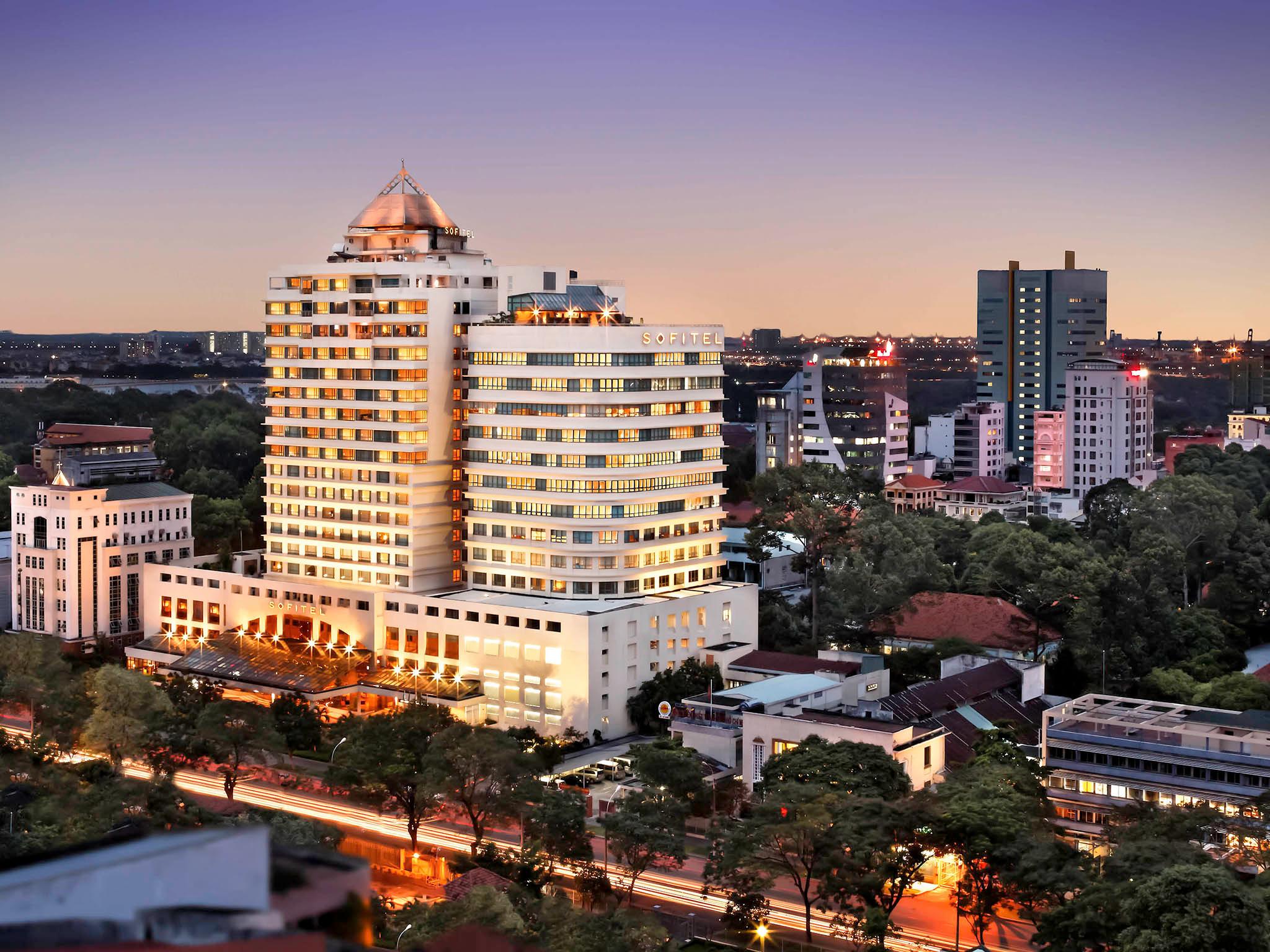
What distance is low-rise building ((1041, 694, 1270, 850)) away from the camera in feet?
128

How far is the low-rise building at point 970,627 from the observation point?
6088 centimetres

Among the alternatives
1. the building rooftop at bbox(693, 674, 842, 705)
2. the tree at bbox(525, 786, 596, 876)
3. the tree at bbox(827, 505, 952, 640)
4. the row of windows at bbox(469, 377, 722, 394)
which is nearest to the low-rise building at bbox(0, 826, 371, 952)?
the tree at bbox(525, 786, 596, 876)

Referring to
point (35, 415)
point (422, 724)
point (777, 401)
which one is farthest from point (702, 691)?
point (35, 415)

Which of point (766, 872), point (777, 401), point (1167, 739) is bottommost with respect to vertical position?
point (766, 872)

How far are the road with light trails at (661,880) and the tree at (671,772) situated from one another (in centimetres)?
205

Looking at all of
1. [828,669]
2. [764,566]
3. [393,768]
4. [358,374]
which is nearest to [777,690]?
[828,669]

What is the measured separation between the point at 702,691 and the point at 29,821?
24522mm

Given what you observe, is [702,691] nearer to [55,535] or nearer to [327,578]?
[327,578]

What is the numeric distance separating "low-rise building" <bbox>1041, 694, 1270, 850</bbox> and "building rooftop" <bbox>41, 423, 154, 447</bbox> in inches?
1785

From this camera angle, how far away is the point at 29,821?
3700 centimetres

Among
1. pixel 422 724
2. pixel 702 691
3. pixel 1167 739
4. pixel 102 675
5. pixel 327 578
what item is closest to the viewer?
pixel 1167 739

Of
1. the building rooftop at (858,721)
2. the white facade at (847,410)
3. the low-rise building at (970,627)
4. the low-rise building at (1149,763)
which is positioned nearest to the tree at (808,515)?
the low-rise building at (970,627)

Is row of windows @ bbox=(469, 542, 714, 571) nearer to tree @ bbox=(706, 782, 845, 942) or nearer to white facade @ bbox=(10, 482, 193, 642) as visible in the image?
white facade @ bbox=(10, 482, 193, 642)

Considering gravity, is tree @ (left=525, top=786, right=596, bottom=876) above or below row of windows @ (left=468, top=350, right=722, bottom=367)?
below
